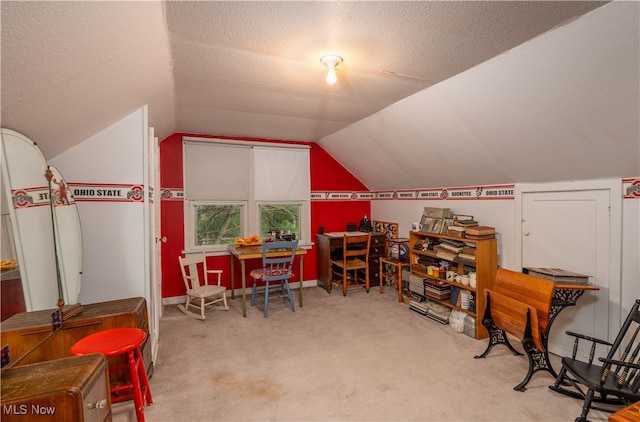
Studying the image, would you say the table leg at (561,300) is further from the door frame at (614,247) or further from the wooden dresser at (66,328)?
the wooden dresser at (66,328)

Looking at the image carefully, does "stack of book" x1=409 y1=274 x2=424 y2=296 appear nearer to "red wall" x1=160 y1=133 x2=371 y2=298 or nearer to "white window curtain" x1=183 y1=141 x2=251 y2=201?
"red wall" x1=160 y1=133 x2=371 y2=298

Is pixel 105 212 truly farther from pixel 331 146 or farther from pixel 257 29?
pixel 331 146

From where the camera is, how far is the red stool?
5.65 ft

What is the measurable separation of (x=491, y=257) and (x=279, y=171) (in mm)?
3020

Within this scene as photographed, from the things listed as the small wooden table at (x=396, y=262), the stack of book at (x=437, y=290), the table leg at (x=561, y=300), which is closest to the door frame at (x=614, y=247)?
the table leg at (x=561, y=300)

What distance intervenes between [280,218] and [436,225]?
91.8 inches

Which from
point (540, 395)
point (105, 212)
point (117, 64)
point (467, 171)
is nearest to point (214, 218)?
point (105, 212)

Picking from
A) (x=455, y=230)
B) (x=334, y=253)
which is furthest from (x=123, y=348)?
(x=334, y=253)

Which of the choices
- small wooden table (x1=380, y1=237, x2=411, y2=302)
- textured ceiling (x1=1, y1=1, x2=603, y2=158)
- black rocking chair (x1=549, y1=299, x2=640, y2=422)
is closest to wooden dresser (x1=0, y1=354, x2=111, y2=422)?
textured ceiling (x1=1, y1=1, x2=603, y2=158)

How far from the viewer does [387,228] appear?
5.03 meters

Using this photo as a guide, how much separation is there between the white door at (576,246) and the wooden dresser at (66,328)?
11.5 ft

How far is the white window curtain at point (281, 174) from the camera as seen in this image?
456 cm

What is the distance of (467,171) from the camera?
3430mm

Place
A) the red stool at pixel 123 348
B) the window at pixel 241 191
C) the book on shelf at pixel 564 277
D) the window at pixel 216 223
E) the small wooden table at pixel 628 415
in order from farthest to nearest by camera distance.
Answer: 1. the window at pixel 216 223
2. the window at pixel 241 191
3. the book on shelf at pixel 564 277
4. the red stool at pixel 123 348
5. the small wooden table at pixel 628 415
